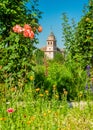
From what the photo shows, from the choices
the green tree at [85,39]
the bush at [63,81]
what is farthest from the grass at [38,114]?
the green tree at [85,39]

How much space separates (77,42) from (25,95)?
780 cm

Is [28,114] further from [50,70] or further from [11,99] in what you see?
[50,70]

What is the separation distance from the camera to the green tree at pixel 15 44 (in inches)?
312

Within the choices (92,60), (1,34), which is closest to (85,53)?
(92,60)

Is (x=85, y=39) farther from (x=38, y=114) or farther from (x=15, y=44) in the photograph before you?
(x=38, y=114)

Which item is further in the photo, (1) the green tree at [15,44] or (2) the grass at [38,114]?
(1) the green tree at [15,44]

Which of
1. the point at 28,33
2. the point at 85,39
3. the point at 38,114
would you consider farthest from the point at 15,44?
the point at 85,39

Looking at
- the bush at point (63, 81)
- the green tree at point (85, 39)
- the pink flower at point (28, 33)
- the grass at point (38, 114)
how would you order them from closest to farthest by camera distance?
1. the grass at point (38, 114)
2. the pink flower at point (28, 33)
3. the bush at point (63, 81)
4. the green tree at point (85, 39)

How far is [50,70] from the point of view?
1042 cm

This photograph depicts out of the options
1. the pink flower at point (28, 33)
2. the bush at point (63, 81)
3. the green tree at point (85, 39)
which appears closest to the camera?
the pink flower at point (28, 33)

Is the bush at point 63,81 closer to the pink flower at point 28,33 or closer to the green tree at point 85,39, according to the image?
the pink flower at point 28,33

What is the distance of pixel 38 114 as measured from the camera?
6.00m

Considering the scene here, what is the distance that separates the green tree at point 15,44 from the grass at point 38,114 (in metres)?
0.45

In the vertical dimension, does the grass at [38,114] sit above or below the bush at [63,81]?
below
